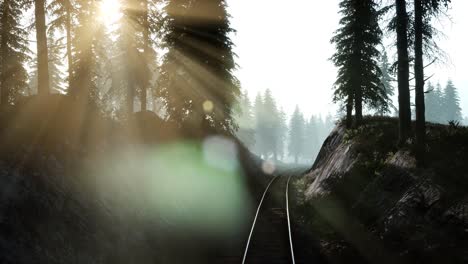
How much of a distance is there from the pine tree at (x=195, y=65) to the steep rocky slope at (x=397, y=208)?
326 inches

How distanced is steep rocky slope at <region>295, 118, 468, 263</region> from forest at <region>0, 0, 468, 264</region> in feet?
0.18

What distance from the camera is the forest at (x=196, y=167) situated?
29.3 feet

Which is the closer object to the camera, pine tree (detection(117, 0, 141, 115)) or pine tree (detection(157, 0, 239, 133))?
pine tree (detection(157, 0, 239, 133))

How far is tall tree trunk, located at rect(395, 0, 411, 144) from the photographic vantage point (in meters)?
14.6

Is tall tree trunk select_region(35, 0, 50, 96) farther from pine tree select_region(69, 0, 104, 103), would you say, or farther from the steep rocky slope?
the steep rocky slope

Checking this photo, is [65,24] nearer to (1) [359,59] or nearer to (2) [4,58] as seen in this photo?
(2) [4,58]

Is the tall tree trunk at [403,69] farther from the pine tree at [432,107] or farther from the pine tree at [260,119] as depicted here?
the pine tree at [432,107]

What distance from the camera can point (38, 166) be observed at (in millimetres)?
9391

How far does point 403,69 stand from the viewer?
48.1 ft

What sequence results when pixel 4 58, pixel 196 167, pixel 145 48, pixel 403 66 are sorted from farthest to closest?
pixel 145 48, pixel 4 58, pixel 196 167, pixel 403 66

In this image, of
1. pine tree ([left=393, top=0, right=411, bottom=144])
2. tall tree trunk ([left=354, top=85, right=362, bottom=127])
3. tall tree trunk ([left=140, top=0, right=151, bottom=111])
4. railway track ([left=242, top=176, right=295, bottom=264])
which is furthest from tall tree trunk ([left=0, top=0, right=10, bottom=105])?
pine tree ([left=393, top=0, right=411, bottom=144])

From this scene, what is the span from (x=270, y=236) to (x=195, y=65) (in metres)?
11.9

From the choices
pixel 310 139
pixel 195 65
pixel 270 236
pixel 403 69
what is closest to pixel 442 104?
pixel 310 139

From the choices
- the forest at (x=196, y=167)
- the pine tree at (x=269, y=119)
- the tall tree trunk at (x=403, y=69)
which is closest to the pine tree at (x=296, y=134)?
the pine tree at (x=269, y=119)
